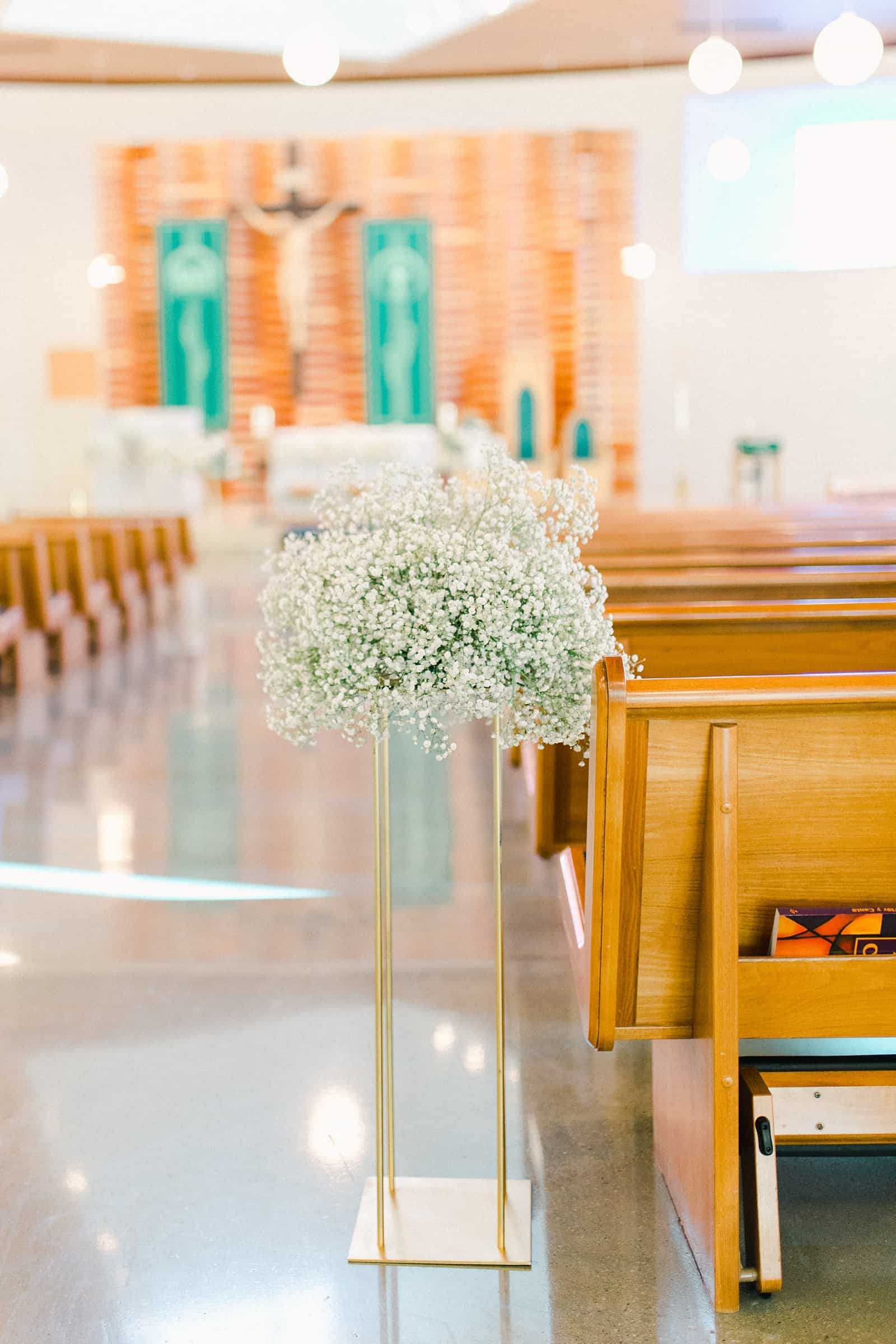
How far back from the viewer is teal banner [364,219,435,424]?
42.9ft

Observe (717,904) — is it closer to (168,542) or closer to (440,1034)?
(440,1034)

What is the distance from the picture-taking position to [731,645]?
2426 mm

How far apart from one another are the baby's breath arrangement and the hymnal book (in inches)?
13.4

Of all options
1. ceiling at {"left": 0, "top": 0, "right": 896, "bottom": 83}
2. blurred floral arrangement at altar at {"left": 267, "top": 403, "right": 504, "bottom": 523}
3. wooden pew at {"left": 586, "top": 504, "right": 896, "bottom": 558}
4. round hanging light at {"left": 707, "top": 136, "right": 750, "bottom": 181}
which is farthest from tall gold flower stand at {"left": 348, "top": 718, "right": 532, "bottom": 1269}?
blurred floral arrangement at altar at {"left": 267, "top": 403, "right": 504, "bottom": 523}

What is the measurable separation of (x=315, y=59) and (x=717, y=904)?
6.54 metres

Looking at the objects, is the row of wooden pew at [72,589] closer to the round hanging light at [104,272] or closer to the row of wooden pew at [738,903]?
the round hanging light at [104,272]

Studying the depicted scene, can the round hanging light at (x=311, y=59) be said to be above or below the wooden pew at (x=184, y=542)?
above

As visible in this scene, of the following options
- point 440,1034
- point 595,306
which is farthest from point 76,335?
point 440,1034

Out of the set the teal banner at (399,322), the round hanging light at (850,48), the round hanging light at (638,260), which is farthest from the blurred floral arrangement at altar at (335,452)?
the round hanging light at (850,48)

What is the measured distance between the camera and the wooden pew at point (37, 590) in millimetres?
6012

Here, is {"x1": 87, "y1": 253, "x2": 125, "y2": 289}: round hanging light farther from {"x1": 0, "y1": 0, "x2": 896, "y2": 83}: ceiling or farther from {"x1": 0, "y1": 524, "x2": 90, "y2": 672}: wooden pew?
{"x1": 0, "y1": 524, "x2": 90, "y2": 672}: wooden pew

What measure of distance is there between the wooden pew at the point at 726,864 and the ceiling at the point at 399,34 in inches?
387

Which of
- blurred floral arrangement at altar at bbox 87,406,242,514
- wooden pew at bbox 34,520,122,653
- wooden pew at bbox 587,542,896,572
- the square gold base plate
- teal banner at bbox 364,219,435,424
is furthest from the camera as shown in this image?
teal banner at bbox 364,219,435,424

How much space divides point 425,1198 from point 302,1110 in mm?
332
